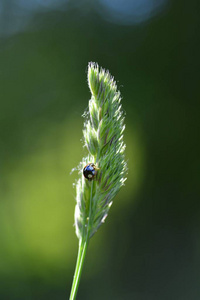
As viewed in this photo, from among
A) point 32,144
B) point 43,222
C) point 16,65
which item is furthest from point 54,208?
point 16,65

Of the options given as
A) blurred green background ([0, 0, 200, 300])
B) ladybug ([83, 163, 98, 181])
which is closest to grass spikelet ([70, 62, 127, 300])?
ladybug ([83, 163, 98, 181])

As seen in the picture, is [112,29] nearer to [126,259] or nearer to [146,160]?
[146,160]

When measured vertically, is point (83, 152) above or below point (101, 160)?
above

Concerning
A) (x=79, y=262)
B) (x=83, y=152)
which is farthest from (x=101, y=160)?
(x=83, y=152)

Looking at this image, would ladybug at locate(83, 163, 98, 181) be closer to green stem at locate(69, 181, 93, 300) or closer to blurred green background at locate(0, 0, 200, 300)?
green stem at locate(69, 181, 93, 300)

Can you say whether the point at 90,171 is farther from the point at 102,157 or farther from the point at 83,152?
the point at 83,152

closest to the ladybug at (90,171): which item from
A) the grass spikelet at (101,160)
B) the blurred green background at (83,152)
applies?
the grass spikelet at (101,160)
